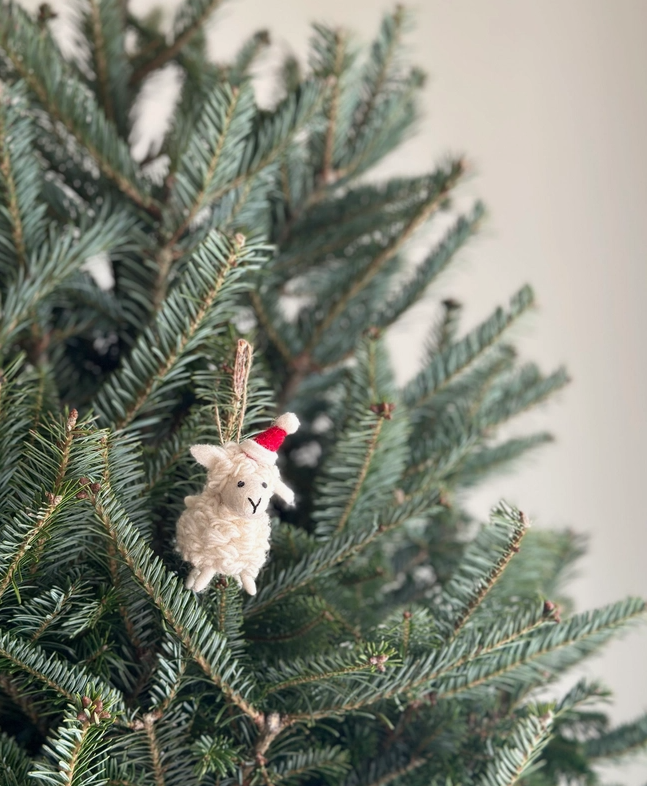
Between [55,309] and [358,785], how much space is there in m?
0.39

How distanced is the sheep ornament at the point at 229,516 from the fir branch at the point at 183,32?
416 mm

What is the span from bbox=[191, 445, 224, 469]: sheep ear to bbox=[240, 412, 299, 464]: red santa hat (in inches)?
0.5

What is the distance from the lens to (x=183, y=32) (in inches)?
26.4

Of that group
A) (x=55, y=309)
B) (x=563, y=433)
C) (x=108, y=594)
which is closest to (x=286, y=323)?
(x=55, y=309)

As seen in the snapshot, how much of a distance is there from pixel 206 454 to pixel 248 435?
0.03m

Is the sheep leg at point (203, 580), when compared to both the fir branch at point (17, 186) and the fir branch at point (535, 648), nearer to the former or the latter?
the fir branch at point (535, 648)

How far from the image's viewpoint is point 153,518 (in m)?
0.44

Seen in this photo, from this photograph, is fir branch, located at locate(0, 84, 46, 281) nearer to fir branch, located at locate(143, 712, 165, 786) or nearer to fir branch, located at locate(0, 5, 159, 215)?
fir branch, located at locate(0, 5, 159, 215)

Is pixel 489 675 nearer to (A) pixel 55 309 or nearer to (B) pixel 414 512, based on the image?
(B) pixel 414 512

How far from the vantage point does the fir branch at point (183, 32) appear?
0.65 m

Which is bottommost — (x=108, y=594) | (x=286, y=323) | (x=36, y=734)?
(x=36, y=734)

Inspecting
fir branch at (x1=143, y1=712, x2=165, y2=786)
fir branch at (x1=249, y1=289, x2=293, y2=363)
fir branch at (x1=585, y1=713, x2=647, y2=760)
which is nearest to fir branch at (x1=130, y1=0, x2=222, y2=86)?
fir branch at (x1=249, y1=289, x2=293, y2=363)

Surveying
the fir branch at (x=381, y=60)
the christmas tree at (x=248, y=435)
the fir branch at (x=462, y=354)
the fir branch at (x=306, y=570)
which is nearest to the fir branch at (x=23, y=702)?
the christmas tree at (x=248, y=435)

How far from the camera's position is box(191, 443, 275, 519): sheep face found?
0.38 m
